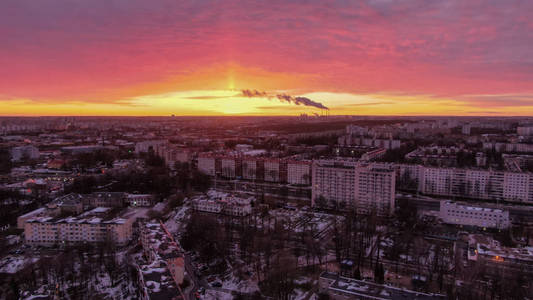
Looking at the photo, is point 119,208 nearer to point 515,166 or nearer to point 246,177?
point 246,177

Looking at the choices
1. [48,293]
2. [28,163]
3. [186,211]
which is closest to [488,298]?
[48,293]

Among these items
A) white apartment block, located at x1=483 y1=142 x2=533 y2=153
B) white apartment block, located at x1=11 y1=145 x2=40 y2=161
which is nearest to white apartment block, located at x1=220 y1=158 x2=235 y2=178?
white apartment block, located at x1=11 y1=145 x2=40 y2=161

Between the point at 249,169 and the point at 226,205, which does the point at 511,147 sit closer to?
the point at 249,169

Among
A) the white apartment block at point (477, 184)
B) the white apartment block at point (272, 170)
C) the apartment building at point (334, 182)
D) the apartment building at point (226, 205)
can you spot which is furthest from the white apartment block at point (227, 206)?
the white apartment block at point (477, 184)

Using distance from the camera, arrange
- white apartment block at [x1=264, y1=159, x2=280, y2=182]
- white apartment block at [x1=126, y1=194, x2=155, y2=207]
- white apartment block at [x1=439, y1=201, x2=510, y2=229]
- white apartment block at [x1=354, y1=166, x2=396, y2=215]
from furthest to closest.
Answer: white apartment block at [x1=264, y1=159, x2=280, y2=182] < white apartment block at [x1=126, y1=194, x2=155, y2=207] < white apartment block at [x1=354, y1=166, x2=396, y2=215] < white apartment block at [x1=439, y1=201, x2=510, y2=229]

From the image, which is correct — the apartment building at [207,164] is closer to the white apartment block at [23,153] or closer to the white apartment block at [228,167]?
the white apartment block at [228,167]

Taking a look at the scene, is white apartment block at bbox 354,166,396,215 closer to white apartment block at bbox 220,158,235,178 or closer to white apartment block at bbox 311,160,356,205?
white apartment block at bbox 311,160,356,205
